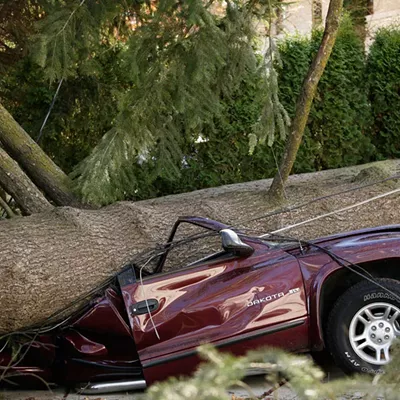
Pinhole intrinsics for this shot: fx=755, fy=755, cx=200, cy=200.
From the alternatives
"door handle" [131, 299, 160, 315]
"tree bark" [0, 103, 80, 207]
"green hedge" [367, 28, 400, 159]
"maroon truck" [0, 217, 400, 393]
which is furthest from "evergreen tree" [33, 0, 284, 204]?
"green hedge" [367, 28, 400, 159]

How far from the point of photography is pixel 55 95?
32.9ft

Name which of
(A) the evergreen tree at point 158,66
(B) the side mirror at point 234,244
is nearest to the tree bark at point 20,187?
(A) the evergreen tree at point 158,66

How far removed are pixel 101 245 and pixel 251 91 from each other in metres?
4.92

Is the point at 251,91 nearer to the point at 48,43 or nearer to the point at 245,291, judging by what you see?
the point at 48,43

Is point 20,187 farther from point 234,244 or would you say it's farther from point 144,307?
point 234,244

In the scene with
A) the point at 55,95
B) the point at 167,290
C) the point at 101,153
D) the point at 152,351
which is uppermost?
the point at 55,95

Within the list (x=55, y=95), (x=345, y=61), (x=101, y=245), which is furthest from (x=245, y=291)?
(x=345, y=61)

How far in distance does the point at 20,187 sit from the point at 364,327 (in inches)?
165

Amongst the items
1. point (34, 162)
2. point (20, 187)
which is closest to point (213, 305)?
point (20, 187)

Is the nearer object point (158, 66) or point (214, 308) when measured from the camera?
point (214, 308)

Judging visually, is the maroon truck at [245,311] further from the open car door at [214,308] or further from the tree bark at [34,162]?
the tree bark at [34,162]

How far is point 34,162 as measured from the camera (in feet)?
27.3

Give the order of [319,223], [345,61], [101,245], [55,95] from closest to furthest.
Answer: [101,245]
[319,223]
[55,95]
[345,61]

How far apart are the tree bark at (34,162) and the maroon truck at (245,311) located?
2.80 m
